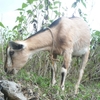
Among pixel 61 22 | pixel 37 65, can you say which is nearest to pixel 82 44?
pixel 61 22

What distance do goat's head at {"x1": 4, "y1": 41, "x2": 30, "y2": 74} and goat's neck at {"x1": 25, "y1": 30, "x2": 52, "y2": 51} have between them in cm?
14

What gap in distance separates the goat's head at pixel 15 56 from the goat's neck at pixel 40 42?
0.44ft

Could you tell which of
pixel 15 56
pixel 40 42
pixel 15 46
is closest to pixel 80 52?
pixel 40 42

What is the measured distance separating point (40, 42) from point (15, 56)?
58 centimetres

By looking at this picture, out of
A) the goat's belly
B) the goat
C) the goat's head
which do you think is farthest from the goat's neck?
the goat's belly

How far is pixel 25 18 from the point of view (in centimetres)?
755

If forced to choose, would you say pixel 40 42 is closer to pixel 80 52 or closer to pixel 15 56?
pixel 15 56

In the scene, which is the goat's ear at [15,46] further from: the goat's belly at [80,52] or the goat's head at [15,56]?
the goat's belly at [80,52]

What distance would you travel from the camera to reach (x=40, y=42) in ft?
20.5

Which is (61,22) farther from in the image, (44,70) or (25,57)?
(44,70)

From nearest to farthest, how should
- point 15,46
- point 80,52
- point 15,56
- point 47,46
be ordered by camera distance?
point 15,46 < point 15,56 < point 47,46 < point 80,52

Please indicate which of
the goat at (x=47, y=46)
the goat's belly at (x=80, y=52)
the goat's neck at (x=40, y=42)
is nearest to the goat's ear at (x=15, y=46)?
the goat at (x=47, y=46)

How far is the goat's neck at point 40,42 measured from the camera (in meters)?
6.18

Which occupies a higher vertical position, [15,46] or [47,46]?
[15,46]
